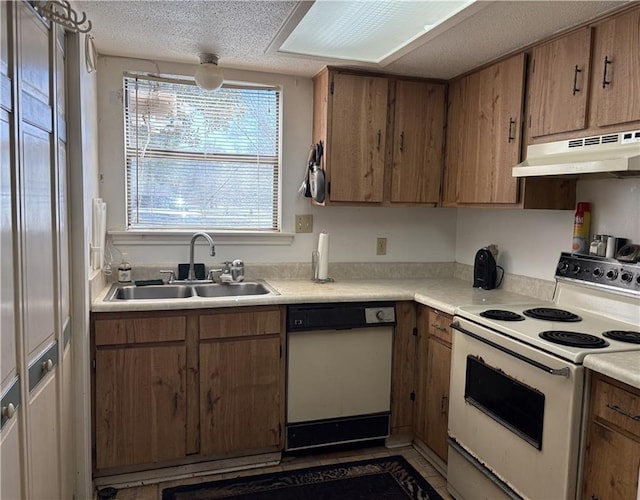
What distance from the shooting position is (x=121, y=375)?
2.29 metres

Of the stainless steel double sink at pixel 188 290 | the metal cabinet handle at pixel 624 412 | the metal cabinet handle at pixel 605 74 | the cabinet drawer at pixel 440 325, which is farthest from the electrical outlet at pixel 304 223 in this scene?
the metal cabinet handle at pixel 624 412

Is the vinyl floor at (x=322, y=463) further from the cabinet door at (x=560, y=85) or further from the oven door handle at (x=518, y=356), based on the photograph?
the cabinet door at (x=560, y=85)

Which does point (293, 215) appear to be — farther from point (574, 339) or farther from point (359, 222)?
point (574, 339)

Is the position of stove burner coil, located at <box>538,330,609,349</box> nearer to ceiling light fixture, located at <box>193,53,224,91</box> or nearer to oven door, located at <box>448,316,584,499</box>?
oven door, located at <box>448,316,584,499</box>

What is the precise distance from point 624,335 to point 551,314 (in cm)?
34

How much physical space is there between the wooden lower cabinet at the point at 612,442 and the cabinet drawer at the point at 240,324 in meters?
1.46

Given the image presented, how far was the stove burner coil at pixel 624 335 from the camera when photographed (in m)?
1.81

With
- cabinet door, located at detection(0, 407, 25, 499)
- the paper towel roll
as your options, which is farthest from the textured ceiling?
cabinet door, located at detection(0, 407, 25, 499)

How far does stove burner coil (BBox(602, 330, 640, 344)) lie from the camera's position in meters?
1.81

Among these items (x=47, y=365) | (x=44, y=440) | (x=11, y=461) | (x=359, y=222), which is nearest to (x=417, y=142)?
(x=359, y=222)

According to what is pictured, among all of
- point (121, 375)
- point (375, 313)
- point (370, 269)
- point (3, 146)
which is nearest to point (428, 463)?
point (375, 313)

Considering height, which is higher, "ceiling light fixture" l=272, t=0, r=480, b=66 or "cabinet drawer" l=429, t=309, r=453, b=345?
"ceiling light fixture" l=272, t=0, r=480, b=66

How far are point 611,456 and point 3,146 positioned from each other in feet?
6.44

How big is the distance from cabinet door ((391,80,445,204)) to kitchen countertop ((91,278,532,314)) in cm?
55
